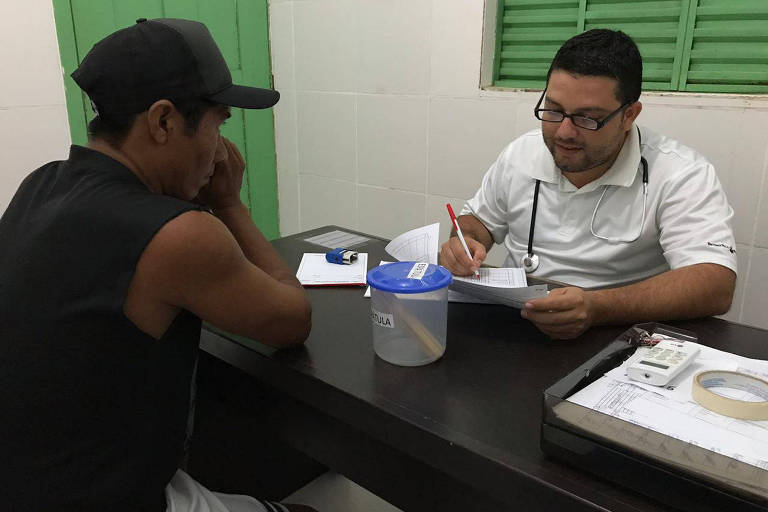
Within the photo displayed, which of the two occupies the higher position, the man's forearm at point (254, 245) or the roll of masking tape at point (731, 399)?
the man's forearm at point (254, 245)

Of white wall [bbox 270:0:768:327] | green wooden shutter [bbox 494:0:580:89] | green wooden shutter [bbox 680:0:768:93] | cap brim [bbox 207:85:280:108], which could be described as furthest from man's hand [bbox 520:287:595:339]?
green wooden shutter [bbox 494:0:580:89]

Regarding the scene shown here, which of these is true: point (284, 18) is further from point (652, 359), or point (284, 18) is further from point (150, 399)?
point (652, 359)

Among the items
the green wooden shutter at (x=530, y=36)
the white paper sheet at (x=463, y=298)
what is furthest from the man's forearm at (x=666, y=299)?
the green wooden shutter at (x=530, y=36)

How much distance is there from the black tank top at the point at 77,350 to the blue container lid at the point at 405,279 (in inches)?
13.3

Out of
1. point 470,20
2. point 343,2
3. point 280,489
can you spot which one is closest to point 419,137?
point 470,20

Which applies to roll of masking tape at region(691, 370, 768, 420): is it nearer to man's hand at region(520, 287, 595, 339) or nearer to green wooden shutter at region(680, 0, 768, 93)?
man's hand at region(520, 287, 595, 339)

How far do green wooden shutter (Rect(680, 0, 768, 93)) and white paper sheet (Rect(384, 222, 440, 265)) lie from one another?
1.20 m

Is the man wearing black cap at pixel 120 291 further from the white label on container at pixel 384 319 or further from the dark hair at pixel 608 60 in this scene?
the dark hair at pixel 608 60

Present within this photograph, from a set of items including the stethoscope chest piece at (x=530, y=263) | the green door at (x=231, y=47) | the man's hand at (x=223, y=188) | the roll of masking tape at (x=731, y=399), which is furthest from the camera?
the green door at (x=231, y=47)

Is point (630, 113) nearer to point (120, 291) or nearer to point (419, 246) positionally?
point (419, 246)

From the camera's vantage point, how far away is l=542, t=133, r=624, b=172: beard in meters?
1.54

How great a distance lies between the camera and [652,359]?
0.91 meters

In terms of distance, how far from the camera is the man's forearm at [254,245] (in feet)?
4.00

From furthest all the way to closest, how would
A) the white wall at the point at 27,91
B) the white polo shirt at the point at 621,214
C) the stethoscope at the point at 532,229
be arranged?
1. the white wall at the point at 27,91
2. the stethoscope at the point at 532,229
3. the white polo shirt at the point at 621,214
